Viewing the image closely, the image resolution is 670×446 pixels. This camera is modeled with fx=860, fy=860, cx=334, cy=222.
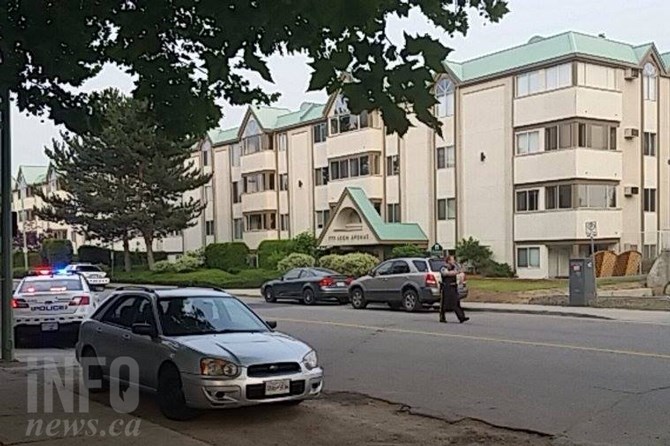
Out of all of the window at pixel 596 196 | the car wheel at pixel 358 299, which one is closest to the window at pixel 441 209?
the window at pixel 596 196

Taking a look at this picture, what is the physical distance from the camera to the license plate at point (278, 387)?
29.9 ft

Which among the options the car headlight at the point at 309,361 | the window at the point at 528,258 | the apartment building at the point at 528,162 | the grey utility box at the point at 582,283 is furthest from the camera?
the window at the point at 528,258

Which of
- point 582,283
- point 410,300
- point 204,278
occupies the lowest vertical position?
point 204,278

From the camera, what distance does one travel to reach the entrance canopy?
45438mm

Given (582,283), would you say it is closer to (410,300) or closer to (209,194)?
(410,300)

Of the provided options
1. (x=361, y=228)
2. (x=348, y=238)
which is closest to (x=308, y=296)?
(x=361, y=228)

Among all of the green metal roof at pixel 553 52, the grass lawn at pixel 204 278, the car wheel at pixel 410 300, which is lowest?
the grass lawn at pixel 204 278

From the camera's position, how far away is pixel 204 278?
48.0 meters

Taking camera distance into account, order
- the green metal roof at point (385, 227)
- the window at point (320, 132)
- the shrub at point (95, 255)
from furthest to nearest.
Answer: the shrub at point (95, 255)
the window at point (320, 132)
the green metal roof at point (385, 227)

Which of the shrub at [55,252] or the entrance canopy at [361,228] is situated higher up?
the entrance canopy at [361,228]

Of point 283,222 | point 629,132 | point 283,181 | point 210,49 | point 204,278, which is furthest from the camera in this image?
point 283,222

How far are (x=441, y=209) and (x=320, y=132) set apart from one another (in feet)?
40.5

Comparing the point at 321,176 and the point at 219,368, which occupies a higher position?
the point at 321,176

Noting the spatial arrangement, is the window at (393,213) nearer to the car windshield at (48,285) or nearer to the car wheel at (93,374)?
the car windshield at (48,285)
